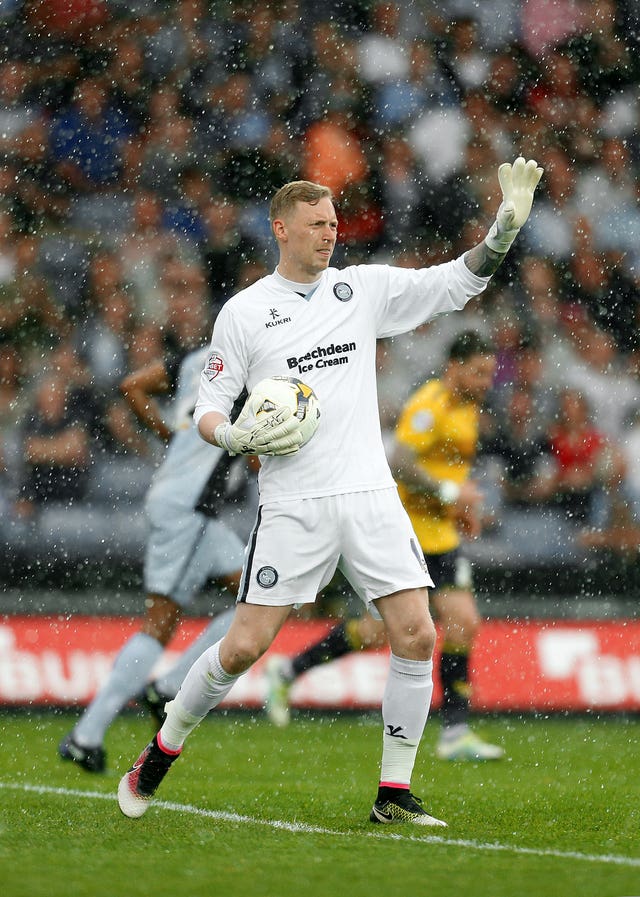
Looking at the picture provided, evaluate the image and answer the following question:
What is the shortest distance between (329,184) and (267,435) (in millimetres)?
7082

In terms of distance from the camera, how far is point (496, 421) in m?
10.5

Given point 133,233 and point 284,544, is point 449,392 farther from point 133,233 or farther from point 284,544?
point 133,233

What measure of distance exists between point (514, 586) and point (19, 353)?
154 inches

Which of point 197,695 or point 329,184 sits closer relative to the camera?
point 197,695

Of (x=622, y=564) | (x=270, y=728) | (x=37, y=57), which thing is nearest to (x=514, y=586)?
(x=622, y=564)

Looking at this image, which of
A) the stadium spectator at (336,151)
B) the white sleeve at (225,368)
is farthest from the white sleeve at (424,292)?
the stadium spectator at (336,151)

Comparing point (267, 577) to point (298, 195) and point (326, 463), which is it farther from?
point (298, 195)

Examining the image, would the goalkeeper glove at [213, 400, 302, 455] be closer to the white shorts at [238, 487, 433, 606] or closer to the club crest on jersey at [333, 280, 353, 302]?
the white shorts at [238, 487, 433, 606]

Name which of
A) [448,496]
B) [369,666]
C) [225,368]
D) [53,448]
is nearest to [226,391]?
[225,368]

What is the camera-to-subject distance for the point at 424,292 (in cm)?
493

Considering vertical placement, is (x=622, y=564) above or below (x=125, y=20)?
below

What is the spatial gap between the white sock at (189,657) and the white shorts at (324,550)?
81.9 inches

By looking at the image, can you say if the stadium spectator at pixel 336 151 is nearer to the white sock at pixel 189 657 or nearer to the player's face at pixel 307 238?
the white sock at pixel 189 657

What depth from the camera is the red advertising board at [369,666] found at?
8680 millimetres
